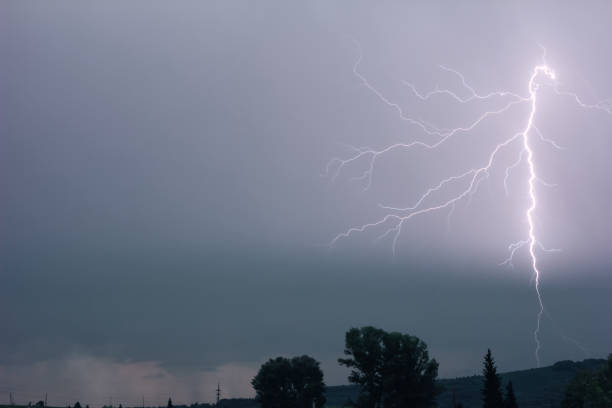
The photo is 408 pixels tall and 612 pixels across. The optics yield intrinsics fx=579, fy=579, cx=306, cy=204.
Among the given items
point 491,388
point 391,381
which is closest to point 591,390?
point 491,388

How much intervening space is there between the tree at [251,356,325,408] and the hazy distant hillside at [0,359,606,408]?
25666 millimetres

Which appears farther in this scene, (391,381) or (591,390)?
(391,381)

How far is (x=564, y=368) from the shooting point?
123375 mm

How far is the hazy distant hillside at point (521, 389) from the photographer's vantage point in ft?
306

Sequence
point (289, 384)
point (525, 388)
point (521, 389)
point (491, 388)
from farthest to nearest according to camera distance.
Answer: point (525, 388), point (521, 389), point (289, 384), point (491, 388)

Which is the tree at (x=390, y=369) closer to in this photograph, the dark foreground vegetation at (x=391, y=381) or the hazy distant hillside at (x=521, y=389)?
the dark foreground vegetation at (x=391, y=381)

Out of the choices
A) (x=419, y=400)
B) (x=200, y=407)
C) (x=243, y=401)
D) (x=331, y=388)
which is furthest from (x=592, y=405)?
(x=331, y=388)

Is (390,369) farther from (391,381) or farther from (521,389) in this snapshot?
(521,389)

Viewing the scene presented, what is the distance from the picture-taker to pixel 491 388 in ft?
127

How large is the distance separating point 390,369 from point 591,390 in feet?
67.4

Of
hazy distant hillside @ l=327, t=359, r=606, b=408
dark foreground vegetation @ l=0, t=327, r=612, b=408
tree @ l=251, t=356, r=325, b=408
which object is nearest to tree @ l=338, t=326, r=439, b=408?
dark foreground vegetation @ l=0, t=327, r=612, b=408

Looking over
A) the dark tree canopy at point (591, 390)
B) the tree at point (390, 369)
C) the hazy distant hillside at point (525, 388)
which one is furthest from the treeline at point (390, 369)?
the hazy distant hillside at point (525, 388)

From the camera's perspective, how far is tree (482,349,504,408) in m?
37.9

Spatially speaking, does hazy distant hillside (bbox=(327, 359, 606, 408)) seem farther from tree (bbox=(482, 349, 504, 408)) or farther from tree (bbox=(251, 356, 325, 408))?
tree (bbox=(482, 349, 504, 408))
